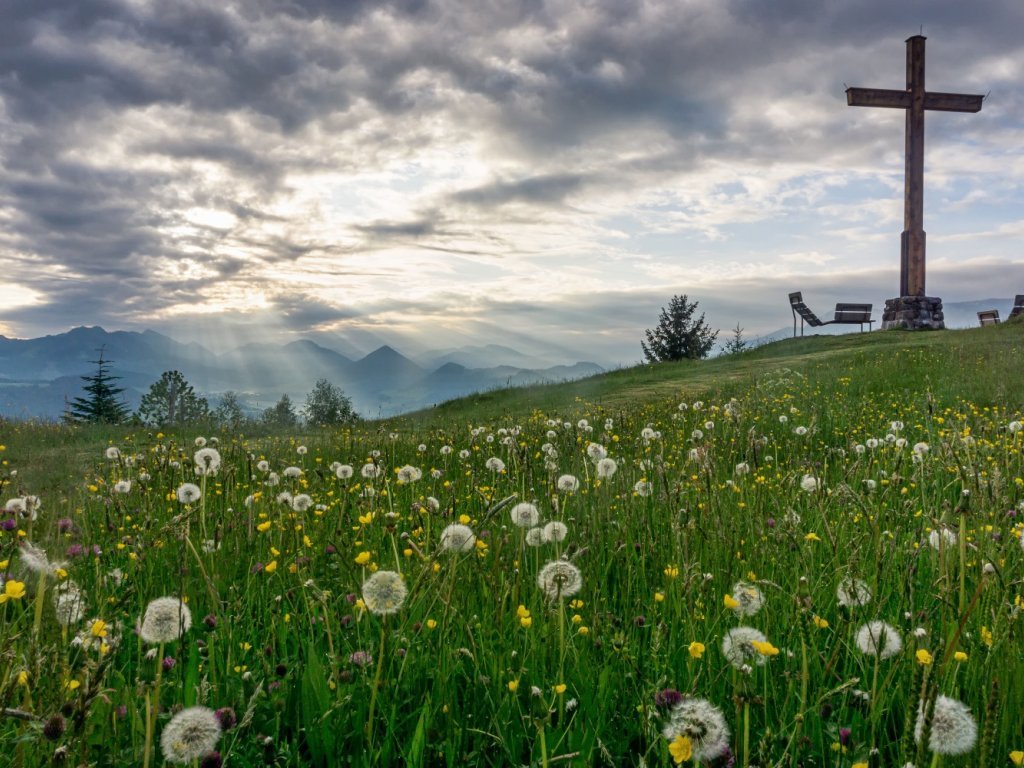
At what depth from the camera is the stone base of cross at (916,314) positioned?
91.4 feet

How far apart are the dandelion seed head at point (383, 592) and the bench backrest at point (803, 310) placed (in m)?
33.5

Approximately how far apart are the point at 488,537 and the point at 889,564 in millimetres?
2091

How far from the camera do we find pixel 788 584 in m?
3.29

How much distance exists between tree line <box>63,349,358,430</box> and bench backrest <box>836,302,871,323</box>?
23352mm

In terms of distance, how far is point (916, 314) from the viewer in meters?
28.0

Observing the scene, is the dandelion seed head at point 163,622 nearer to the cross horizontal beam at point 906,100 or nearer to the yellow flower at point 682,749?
the yellow flower at point 682,749

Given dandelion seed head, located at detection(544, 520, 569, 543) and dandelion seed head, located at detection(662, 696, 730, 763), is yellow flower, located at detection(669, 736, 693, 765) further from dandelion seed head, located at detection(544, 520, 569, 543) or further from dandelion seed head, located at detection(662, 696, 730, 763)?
dandelion seed head, located at detection(544, 520, 569, 543)

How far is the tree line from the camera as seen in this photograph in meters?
19.0

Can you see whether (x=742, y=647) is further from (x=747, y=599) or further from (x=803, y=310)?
(x=803, y=310)

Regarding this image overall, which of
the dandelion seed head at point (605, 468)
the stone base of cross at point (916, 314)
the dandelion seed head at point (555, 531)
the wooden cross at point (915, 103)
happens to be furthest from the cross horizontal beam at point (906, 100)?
the dandelion seed head at point (555, 531)

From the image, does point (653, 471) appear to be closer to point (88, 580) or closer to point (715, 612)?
point (715, 612)

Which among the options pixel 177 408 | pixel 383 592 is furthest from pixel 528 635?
pixel 177 408

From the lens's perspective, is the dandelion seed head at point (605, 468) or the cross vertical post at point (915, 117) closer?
the dandelion seed head at point (605, 468)

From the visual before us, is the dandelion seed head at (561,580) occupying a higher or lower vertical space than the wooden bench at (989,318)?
lower
